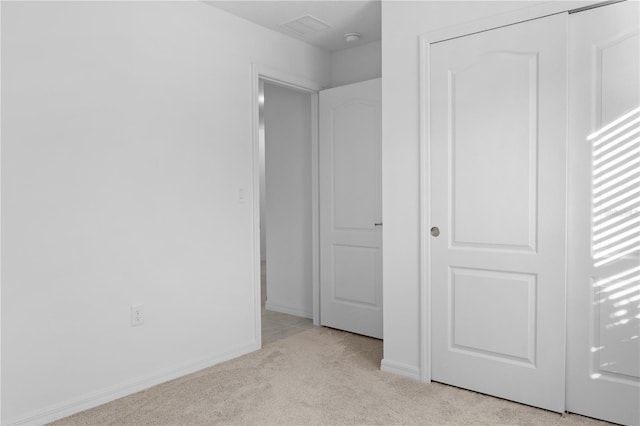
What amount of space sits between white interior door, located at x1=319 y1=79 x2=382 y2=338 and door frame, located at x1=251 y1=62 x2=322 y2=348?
0.22 ft

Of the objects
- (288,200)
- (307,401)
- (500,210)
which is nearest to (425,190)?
(500,210)

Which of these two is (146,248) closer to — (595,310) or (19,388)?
(19,388)

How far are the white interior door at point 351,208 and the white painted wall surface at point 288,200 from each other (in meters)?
0.31

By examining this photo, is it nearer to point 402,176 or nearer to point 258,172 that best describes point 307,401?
point 402,176

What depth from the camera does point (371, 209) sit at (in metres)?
3.57

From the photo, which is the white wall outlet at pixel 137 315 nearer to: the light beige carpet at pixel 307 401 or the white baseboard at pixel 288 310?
the light beige carpet at pixel 307 401

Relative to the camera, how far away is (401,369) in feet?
9.18

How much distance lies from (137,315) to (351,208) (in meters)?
1.83

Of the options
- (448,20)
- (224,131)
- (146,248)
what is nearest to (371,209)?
(224,131)

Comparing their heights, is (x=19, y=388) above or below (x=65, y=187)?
below

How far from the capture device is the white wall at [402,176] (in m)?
2.70

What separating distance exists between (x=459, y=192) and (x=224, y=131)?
1.63 metres

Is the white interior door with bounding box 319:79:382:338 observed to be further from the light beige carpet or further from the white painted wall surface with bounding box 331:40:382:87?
the light beige carpet

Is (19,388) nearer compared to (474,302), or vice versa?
(19,388)
